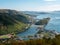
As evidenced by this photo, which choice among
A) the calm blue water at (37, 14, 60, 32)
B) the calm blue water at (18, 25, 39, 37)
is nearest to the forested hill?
the calm blue water at (18, 25, 39, 37)

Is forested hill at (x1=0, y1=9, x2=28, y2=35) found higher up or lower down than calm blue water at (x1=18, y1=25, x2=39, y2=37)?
higher up

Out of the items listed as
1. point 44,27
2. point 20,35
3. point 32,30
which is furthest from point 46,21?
point 20,35

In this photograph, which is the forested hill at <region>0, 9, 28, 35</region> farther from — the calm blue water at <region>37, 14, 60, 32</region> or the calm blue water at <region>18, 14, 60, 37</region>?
the calm blue water at <region>37, 14, 60, 32</region>

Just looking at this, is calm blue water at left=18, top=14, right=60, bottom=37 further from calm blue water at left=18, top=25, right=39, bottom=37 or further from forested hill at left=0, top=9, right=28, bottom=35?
forested hill at left=0, top=9, right=28, bottom=35

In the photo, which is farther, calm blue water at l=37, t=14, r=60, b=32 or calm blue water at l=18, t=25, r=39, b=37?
calm blue water at l=37, t=14, r=60, b=32

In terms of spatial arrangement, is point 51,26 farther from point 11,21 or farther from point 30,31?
point 11,21

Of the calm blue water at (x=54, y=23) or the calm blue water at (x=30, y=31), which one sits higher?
the calm blue water at (x=54, y=23)

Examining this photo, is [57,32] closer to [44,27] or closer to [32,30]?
[44,27]

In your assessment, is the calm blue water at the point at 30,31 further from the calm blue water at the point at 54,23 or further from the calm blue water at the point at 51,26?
the calm blue water at the point at 54,23

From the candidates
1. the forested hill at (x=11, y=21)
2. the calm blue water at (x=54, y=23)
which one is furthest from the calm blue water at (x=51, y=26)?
the forested hill at (x=11, y=21)

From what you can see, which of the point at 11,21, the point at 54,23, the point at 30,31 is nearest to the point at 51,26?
the point at 54,23
